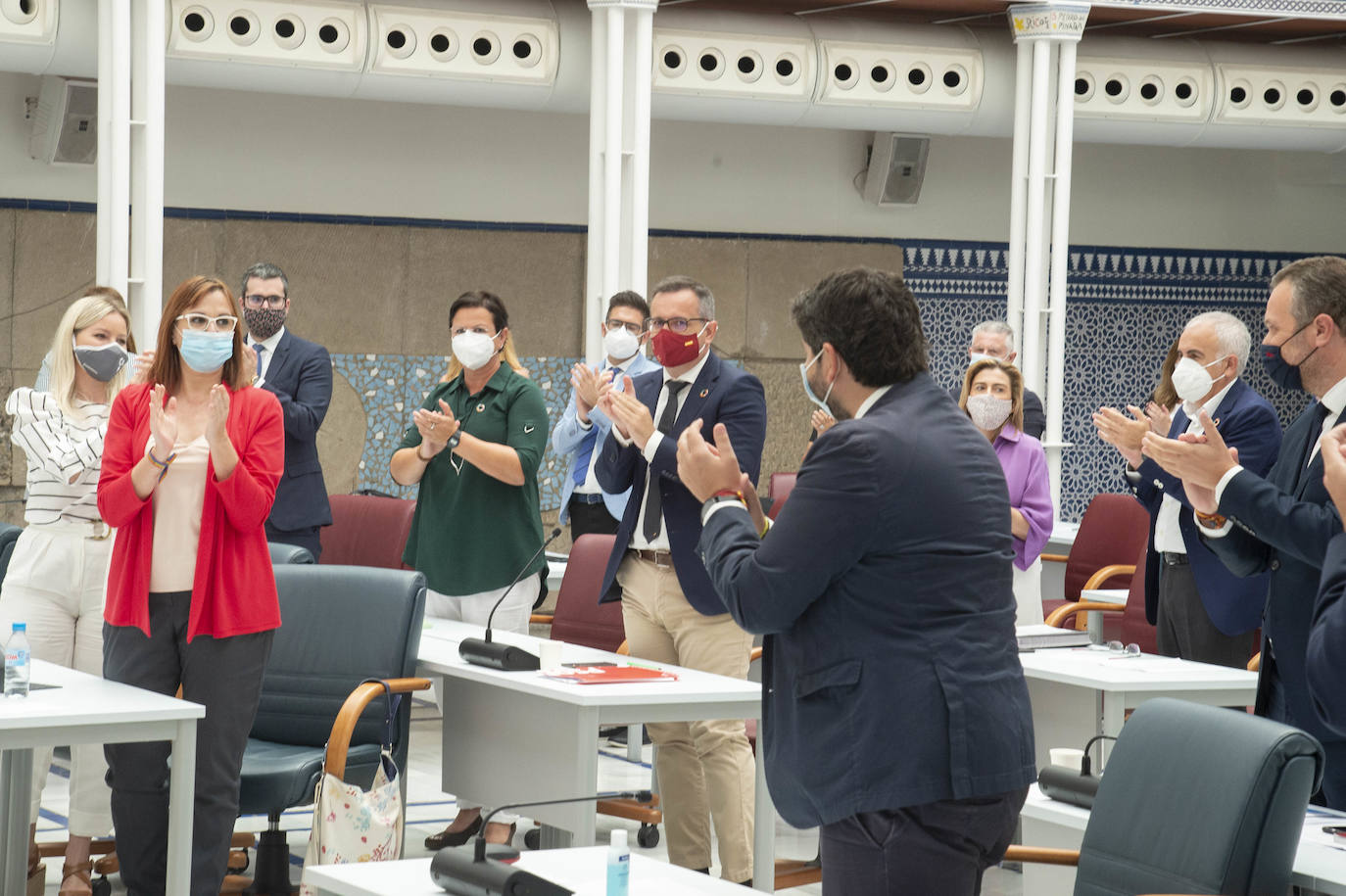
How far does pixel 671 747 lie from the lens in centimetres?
488

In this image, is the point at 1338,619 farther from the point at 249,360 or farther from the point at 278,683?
the point at 249,360

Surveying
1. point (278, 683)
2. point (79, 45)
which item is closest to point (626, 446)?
point (278, 683)

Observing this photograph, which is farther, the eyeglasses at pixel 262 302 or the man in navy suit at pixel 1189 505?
the eyeglasses at pixel 262 302

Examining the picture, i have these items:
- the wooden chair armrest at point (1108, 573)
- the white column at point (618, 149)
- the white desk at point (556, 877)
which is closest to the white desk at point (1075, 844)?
the white desk at point (556, 877)

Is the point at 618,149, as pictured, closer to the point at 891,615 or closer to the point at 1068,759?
the point at 1068,759

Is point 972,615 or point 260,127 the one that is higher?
point 260,127

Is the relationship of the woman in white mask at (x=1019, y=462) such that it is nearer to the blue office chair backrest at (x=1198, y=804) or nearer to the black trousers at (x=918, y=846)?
the blue office chair backrest at (x=1198, y=804)

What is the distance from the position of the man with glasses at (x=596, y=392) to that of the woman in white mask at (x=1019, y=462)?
119cm

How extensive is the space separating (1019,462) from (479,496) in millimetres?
1958

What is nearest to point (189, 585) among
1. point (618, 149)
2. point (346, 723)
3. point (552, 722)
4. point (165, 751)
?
point (165, 751)

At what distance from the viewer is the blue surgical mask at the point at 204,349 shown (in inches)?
167

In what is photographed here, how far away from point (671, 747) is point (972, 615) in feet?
7.13

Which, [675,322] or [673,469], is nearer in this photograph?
[673,469]

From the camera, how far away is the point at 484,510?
5.57 metres
